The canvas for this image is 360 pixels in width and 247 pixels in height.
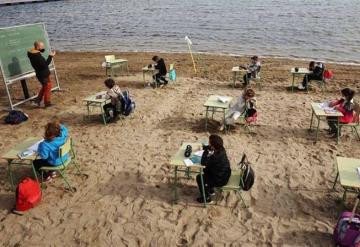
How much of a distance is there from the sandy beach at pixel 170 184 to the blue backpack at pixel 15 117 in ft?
0.71

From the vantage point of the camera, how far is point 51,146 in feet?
20.4

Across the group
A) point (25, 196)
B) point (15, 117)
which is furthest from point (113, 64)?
point (25, 196)

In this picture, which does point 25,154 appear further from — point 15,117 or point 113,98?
point 15,117

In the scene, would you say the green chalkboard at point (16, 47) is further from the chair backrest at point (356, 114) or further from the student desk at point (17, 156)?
the chair backrest at point (356, 114)

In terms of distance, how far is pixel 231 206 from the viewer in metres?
6.09

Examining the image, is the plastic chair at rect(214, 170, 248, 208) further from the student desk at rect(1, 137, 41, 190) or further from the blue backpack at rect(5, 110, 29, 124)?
the blue backpack at rect(5, 110, 29, 124)

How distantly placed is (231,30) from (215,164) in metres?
23.1

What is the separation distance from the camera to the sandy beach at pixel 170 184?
5465mm

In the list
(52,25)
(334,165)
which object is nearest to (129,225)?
(334,165)

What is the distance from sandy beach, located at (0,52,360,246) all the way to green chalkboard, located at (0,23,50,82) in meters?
1.27

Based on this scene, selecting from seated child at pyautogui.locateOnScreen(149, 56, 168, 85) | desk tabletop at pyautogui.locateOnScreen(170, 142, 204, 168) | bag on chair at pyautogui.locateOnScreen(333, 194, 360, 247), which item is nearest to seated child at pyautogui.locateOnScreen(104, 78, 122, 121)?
seated child at pyautogui.locateOnScreen(149, 56, 168, 85)

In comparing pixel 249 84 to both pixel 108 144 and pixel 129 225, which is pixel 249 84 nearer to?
pixel 108 144

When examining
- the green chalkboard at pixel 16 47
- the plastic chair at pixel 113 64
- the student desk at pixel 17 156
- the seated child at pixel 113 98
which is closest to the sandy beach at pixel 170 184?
the seated child at pixel 113 98

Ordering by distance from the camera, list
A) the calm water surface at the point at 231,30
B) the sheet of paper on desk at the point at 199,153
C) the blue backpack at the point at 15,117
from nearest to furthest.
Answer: the sheet of paper on desk at the point at 199,153 → the blue backpack at the point at 15,117 → the calm water surface at the point at 231,30
